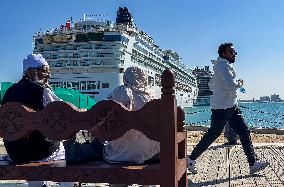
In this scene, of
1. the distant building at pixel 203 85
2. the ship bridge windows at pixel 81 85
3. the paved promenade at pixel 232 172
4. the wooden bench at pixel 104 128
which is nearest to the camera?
the wooden bench at pixel 104 128

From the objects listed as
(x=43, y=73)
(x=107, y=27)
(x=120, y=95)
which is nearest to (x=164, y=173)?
(x=120, y=95)

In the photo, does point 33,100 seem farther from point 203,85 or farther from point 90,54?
point 203,85

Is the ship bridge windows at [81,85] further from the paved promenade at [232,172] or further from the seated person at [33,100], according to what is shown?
the seated person at [33,100]

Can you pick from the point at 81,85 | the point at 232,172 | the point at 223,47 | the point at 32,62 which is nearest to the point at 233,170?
the point at 232,172

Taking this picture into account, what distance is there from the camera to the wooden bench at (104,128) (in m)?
2.17

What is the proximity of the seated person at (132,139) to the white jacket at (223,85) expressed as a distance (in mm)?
2435

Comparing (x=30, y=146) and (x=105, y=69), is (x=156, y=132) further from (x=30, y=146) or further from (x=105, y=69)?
(x=105, y=69)

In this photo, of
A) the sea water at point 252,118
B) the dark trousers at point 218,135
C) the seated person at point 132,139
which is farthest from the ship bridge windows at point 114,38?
the seated person at point 132,139

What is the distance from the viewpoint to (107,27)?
48.6 meters

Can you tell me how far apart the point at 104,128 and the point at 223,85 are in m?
3.58

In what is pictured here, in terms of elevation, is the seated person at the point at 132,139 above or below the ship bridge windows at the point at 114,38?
below

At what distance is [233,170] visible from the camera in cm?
612

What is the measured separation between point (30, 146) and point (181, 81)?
232ft

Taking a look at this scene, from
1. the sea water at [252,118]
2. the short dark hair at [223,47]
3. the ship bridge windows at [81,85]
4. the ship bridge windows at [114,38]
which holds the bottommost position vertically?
the sea water at [252,118]
